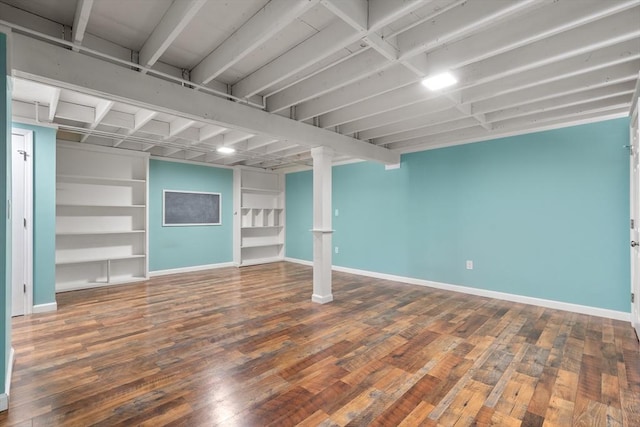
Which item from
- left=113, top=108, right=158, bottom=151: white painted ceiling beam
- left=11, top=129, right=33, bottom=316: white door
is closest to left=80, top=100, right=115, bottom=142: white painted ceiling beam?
left=113, top=108, right=158, bottom=151: white painted ceiling beam

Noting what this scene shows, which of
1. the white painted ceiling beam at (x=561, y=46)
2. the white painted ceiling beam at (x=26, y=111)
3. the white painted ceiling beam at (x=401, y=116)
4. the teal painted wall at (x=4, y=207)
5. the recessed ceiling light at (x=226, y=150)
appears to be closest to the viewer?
the teal painted wall at (x=4, y=207)

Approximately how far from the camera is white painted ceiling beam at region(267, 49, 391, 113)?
246 cm

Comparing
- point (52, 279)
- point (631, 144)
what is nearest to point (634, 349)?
point (631, 144)

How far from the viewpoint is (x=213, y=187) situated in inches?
275

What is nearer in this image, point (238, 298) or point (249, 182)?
point (238, 298)

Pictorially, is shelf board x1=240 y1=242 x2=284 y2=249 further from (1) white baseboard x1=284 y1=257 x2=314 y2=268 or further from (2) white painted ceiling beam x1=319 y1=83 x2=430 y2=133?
(2) white painted ceiling beam x1=319 y1=83 x2=430 y2=133

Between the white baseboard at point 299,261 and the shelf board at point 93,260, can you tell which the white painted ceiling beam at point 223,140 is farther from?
the white baseboard at point 299,261

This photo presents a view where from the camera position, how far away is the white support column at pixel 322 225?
170 inches

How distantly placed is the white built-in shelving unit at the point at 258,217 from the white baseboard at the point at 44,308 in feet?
11.8

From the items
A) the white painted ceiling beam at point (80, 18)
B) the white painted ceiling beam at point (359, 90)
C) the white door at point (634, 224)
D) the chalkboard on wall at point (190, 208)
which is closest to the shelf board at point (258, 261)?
the chalkboard on wall at point (190, 208)

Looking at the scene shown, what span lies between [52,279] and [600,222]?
7042mm

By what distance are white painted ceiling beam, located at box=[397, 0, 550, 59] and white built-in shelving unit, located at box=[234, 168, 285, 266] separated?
18.5ft

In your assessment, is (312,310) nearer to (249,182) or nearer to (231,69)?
(231,69)

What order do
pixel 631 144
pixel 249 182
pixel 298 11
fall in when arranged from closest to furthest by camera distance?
pixel 298 11 < pixel 631 144 < pixel 249 182
